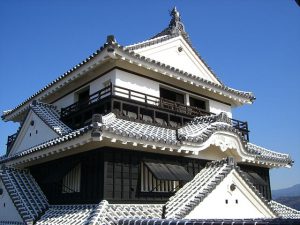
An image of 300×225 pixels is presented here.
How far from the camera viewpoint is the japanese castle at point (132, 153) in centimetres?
1266

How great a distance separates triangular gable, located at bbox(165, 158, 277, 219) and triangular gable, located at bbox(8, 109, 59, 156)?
7.40 metres

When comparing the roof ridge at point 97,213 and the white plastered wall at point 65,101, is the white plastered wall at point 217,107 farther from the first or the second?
the roof ridge at point 97,213

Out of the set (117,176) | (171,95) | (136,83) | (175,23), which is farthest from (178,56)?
(117,176)

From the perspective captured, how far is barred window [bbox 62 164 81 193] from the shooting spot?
559 inches

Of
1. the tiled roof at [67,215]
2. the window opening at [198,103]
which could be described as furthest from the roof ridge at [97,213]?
the window opening at [198,103]

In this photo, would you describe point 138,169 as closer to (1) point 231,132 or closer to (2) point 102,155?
(2) point 102,155

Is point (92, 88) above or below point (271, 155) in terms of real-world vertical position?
above

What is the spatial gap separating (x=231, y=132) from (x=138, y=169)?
18.6ft

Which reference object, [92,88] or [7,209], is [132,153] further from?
[7,209]

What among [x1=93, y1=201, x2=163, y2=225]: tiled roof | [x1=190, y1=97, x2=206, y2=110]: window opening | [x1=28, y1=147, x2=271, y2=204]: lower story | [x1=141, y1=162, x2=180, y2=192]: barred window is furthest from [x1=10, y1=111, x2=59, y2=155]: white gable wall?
[x1=190, y1=97, x2=206, y2=110]: window opening

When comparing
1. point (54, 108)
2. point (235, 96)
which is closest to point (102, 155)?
point (54, 108)

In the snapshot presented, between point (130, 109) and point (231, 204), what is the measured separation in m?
6.58

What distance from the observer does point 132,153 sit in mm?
13477

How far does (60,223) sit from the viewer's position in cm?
1217
